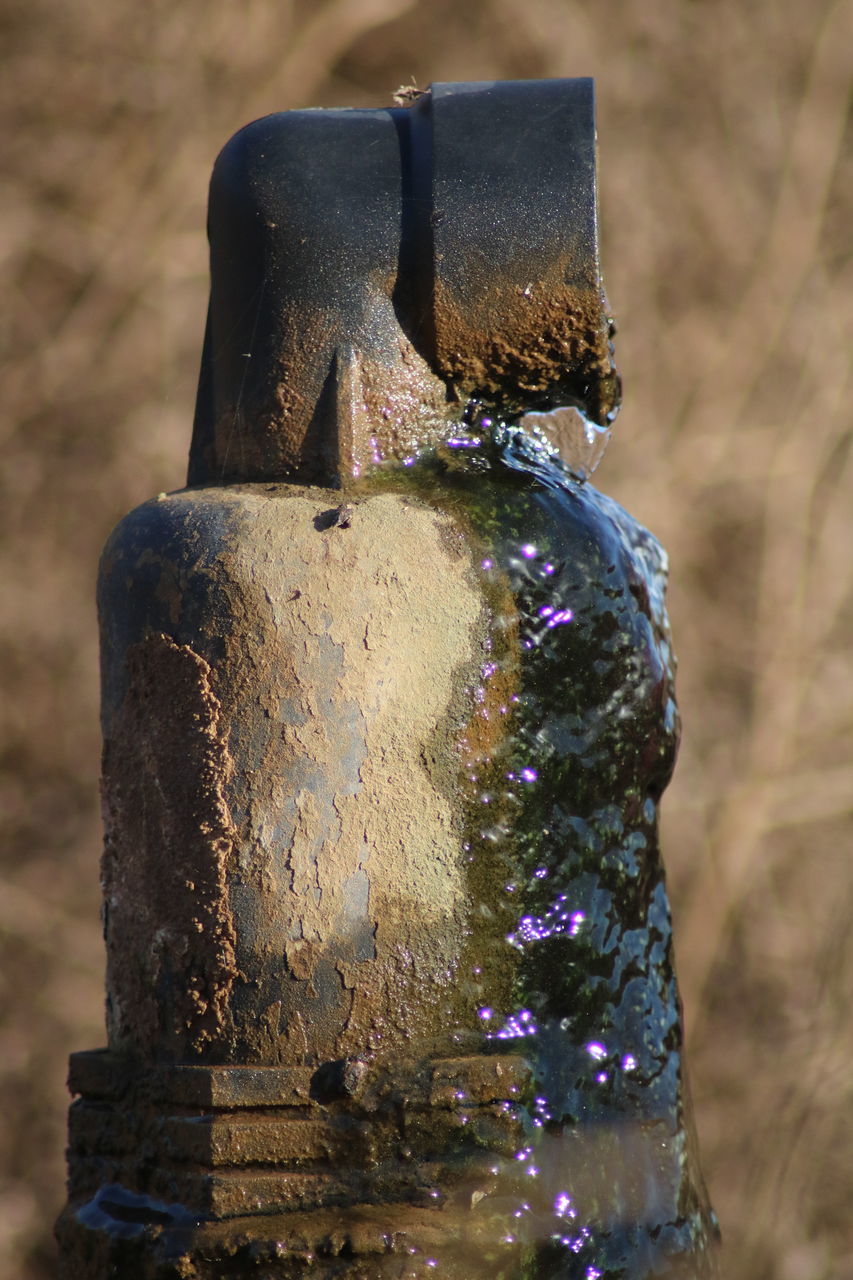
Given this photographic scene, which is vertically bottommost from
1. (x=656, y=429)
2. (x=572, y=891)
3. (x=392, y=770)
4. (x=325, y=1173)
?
(x=325, y=1173)

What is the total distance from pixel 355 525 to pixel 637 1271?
33.3 inches

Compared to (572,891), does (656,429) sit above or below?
above

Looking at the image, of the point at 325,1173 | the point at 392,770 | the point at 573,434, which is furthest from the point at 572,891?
the point at 573,434

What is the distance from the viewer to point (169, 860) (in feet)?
5.03

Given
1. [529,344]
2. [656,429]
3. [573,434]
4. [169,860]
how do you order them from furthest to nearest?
[656,429] → [573,434] → [529,344] → [169,860]

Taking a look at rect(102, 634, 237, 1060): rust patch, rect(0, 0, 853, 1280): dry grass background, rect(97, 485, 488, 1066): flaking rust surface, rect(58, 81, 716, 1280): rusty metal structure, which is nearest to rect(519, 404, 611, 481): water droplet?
rect(58, 81, 716, 1280): rusty metal structure

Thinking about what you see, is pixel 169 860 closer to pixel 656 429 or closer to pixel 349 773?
pixel 349 773

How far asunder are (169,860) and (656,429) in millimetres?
3970

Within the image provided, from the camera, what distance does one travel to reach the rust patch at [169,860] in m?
1.49

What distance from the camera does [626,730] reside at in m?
1.63

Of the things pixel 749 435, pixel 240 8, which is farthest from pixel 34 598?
pixel 749 435

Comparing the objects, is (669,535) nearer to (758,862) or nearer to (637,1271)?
(758,862)

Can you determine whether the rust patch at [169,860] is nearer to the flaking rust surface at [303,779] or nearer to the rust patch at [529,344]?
the flaking rust surface at [303,779]

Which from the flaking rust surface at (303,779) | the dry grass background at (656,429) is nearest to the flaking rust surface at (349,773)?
the flaking rust surface at (303,779)
